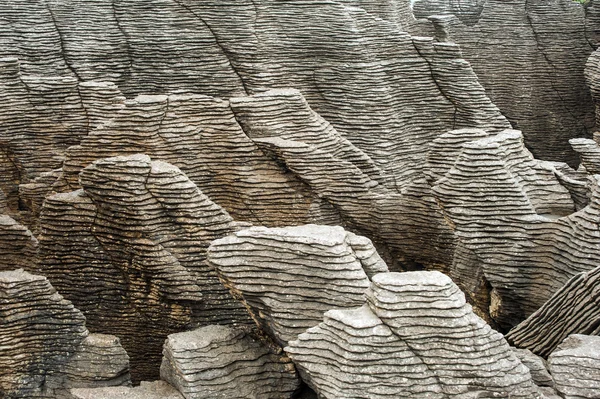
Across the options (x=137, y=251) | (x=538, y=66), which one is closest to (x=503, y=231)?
(x=137, y=251)

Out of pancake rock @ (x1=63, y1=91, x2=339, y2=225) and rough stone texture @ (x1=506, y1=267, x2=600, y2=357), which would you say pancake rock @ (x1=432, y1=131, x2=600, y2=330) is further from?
pancake rock @ (x1=63, y1=91, x2=339, y2=225)

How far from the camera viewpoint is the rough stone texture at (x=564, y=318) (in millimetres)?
12211

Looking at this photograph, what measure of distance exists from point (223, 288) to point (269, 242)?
2773 mm

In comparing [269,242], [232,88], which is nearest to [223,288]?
[269,242]

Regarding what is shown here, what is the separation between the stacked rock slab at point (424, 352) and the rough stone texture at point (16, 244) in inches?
288

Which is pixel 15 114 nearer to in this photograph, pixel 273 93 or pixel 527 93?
pixel 273 93

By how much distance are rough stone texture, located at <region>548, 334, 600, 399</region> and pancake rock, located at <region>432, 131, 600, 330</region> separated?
11.4 feet

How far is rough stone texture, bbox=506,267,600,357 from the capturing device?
40.1 feet

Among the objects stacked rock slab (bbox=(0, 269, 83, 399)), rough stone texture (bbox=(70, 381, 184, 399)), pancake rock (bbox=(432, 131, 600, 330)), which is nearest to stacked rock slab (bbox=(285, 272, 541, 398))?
rough stone texture (bbox=(70, 381, 184, 399))

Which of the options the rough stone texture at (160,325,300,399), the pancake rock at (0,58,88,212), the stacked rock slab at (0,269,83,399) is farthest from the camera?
the pancake rock at (0,58,88,212)

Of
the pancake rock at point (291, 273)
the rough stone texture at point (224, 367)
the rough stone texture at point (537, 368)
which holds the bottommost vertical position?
the rough stone texture at point (224, 367)

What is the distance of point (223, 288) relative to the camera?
1443 cm

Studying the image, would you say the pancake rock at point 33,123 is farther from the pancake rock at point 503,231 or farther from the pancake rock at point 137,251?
the pancake rock at point 503,231

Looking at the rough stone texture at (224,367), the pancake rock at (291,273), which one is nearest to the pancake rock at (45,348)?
the rough stone texture at (224,367)
